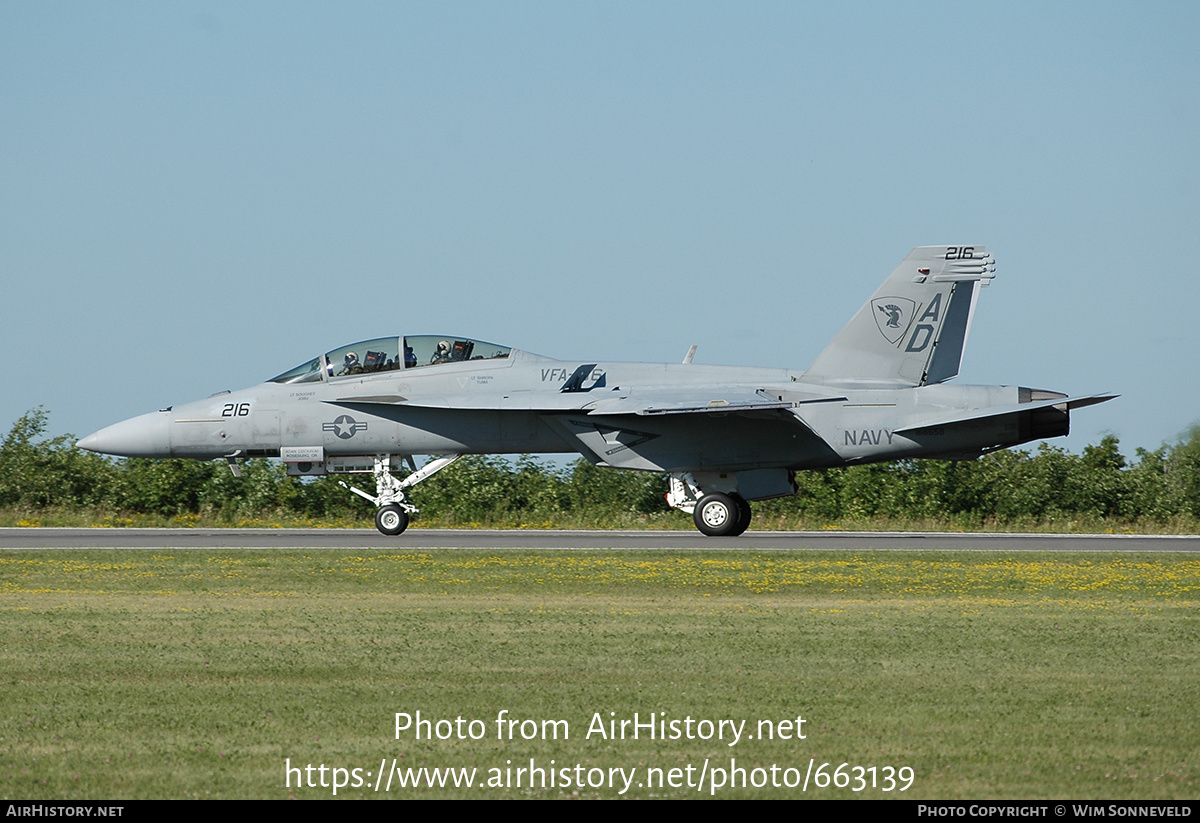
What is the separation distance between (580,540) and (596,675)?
1361cm

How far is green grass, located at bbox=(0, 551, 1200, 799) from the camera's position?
20.4ft

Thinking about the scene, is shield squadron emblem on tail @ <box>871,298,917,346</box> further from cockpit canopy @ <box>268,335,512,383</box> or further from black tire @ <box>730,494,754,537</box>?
cockpit canopy @ <box>268,335,512,383</box>

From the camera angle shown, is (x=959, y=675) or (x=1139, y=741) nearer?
(x=1139, y=741)

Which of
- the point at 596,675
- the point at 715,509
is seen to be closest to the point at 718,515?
the point at 715,509

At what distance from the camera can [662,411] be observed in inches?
826

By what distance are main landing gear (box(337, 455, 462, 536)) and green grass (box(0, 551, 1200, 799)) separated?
24.9 ft

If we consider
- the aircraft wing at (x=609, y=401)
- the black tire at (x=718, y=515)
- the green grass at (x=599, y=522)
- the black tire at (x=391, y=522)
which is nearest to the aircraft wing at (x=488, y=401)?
the aircraft wing at (x=609, y=401)

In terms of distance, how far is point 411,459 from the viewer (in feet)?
77.8

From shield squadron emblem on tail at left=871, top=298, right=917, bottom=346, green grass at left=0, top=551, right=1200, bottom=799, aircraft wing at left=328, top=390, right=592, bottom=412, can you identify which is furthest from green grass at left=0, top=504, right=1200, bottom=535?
green grass at left=0, top=551, right=1200, bottom=799

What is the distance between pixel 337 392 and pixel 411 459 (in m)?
1.89

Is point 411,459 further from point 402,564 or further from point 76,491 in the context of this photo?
point 76,491

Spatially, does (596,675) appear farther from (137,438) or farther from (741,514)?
(137,438)

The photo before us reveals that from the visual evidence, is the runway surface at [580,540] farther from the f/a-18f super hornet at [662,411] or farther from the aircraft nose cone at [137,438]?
the aircraft nose cone at [137,438]
